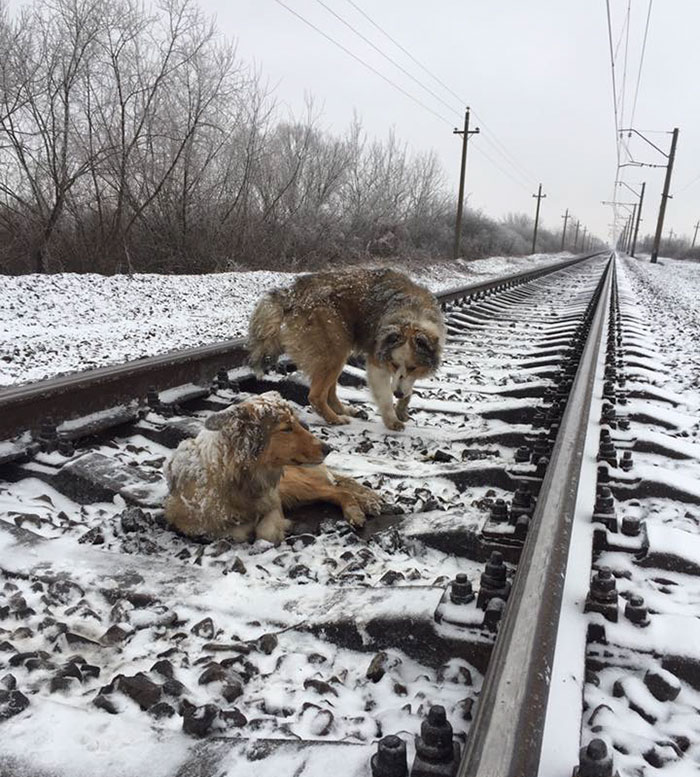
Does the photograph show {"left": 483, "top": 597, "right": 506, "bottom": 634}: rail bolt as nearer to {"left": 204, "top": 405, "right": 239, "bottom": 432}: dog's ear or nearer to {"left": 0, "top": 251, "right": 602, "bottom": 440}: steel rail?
{"left": 204, "top": 405, "right": 239, "bottom": 432}: dog's ear

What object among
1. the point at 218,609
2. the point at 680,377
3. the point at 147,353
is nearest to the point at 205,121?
the point at 147,353

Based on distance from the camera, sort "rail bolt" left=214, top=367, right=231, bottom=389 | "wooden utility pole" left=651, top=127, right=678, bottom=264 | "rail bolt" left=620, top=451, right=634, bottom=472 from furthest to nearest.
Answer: "wooden utility pole" left=651, top=127, right=678, bottom=264
"rail bolt" left=214, top=367, right=231, bottom=389
"rail bolt" left=620, top=451, right=634, bottom=472

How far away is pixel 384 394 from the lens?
5.34 m

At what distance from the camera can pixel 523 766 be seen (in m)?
1.25

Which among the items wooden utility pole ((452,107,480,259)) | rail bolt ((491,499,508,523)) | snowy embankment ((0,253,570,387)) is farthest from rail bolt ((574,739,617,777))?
wooden utility pole ((452,107,480,259))

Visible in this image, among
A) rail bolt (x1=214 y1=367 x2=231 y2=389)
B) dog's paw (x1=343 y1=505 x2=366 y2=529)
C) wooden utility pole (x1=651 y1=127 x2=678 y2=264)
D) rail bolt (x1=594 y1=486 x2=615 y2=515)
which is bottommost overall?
dog's paw (x1=343 y1=505 x2=366 y2=529)

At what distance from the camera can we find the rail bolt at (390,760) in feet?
4.76

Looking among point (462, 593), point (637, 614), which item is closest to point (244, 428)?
point (462, 593)

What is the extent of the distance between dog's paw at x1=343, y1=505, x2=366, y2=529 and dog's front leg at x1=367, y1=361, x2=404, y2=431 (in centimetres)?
185

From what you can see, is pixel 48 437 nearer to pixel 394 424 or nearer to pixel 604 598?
pixel 394 424

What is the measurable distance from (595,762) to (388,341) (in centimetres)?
420

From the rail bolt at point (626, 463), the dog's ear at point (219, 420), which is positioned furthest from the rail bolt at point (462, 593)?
the rail bolt at point (626, 463)

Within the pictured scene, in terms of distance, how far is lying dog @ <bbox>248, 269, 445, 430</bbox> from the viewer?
5320 millimetres

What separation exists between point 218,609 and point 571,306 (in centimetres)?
1337
